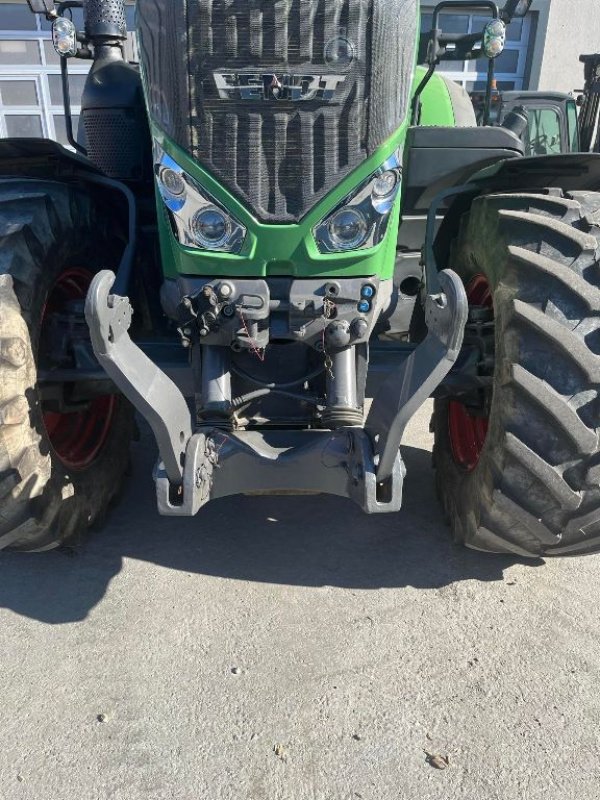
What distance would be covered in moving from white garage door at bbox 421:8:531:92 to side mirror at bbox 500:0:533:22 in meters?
10.9

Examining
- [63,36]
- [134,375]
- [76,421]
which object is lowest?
[76,421]

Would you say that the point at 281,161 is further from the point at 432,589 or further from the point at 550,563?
the point at 550,563

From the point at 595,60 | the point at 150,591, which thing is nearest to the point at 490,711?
the point at 150,591

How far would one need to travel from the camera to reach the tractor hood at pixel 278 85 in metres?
2.03

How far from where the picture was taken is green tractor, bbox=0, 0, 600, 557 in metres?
2.06

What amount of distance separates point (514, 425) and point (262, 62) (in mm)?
1407

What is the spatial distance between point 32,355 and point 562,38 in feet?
48.1

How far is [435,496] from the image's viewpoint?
3428 mm

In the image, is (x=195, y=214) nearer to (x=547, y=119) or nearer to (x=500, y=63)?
(x=547, y=119)

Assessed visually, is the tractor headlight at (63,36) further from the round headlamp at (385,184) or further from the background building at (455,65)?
the background building at (455,65)

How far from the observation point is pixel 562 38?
13.5 m

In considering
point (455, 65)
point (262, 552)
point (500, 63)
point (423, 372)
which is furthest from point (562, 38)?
point (423, 372)

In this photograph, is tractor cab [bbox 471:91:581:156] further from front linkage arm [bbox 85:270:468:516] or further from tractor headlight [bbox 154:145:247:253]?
front linkage arm [bbox 85:270:468:516]

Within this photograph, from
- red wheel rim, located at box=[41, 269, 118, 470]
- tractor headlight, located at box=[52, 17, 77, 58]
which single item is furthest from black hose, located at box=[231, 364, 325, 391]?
tractor headlight, located at box=[52, 17, 77, 58]
